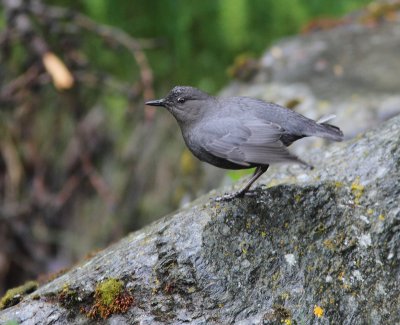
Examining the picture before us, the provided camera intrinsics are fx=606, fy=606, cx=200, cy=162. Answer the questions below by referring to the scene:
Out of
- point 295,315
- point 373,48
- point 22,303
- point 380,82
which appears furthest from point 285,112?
point 373,48

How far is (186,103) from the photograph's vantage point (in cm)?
383

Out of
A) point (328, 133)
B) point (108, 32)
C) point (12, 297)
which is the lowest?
point (12, 297)

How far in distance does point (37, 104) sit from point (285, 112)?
4895mm

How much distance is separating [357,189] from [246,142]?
2.19 ft

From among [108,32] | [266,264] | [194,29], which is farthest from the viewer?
[194,29]

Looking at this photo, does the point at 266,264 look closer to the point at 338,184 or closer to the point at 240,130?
the point at 338,184

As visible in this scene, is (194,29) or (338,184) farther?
(194,29)

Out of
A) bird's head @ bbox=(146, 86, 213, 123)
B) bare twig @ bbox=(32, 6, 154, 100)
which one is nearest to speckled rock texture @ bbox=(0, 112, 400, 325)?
bird's head @ bbox=(146, 86, 213, 123)

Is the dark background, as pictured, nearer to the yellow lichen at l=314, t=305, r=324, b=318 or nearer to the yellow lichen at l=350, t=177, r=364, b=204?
the yellow lichen at l=350, t=177, r=364, b=204

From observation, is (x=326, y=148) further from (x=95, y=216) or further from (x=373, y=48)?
(x=95, y=216)

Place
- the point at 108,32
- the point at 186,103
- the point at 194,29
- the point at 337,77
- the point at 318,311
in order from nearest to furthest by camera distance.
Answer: the point at 318,311
the point at 186,103
the point at 337,77
the point at 108,32
the point at 194,29

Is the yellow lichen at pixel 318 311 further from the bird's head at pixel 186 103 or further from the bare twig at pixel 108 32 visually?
the bare twig at pixel 108 32

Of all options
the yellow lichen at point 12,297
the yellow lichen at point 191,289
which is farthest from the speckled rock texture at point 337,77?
the yellow lichen at point 12,297

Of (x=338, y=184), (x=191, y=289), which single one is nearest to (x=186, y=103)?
(x=338, y=184)
